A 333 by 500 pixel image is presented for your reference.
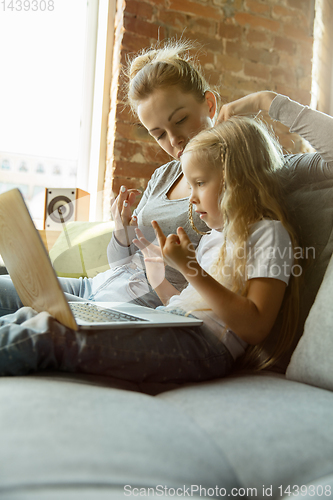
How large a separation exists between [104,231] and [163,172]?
1.61ft

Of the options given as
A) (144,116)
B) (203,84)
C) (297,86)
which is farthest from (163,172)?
(297,86)

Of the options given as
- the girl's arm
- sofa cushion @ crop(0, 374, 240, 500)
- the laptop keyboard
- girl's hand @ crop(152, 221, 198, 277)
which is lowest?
sofa cushion @ crop(0, 374, 240, 500)

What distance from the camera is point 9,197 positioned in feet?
2.41

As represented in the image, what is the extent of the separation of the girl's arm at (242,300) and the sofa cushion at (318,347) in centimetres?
7

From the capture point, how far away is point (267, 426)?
1.70 ft

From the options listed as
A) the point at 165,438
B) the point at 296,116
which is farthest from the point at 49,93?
the point at 165,438

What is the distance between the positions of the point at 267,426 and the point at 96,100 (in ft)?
8.71

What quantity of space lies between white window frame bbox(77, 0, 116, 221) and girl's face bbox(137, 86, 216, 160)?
131 cm

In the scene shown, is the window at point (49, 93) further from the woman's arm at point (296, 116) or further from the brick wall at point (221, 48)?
the woman's arm at point (296, 116)

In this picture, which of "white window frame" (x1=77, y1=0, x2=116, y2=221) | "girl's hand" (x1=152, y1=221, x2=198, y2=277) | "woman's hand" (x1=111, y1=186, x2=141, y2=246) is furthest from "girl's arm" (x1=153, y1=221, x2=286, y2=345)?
"white window frame" (x1=77, y1=0, x2=116, y2=221)

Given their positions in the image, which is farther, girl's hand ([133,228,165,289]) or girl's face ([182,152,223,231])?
girl's hand ([133,228,165,289])

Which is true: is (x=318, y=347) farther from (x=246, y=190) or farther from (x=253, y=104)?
(x=253, y=104)

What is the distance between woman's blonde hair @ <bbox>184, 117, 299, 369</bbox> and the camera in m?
0.85

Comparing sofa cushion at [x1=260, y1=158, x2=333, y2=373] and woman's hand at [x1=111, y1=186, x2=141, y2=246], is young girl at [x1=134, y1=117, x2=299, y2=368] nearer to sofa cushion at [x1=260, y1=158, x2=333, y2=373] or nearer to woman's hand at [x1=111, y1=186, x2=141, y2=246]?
sofa cushion at [x1=260, y1=158, x2=333, y2=373]
